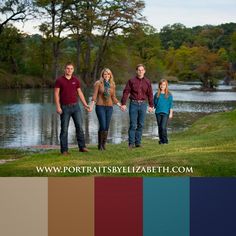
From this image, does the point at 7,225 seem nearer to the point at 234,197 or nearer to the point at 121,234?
the point at 121,234

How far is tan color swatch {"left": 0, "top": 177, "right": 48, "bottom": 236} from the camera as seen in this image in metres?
5.45

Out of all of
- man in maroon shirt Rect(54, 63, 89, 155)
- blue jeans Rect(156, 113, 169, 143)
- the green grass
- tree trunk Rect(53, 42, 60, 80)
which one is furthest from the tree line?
the green grass

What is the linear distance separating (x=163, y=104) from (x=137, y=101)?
0.45 metres

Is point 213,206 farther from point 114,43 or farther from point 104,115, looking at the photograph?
point 114,43

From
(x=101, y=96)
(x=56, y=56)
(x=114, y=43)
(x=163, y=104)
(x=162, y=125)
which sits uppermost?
(x=114, y=43)

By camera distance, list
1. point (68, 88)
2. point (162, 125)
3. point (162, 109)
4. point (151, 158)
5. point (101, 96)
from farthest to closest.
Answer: point (162, 109), point (162, 125), point (101, 96), point (68, 88), point (151, 158)

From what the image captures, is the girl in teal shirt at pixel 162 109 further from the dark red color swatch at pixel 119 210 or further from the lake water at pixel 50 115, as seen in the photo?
the dark red color swatch at pixel 119 210

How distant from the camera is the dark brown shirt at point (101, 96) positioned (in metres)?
6.69

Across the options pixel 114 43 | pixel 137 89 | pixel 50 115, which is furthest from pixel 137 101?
pixel 50 115

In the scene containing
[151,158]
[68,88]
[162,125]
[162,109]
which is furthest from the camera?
[162,109]

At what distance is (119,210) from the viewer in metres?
5.46

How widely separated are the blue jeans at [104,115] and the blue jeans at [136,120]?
0.25 metres

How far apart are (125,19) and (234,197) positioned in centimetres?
214

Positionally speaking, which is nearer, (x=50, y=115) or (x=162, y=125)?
(x=162, y=125)
